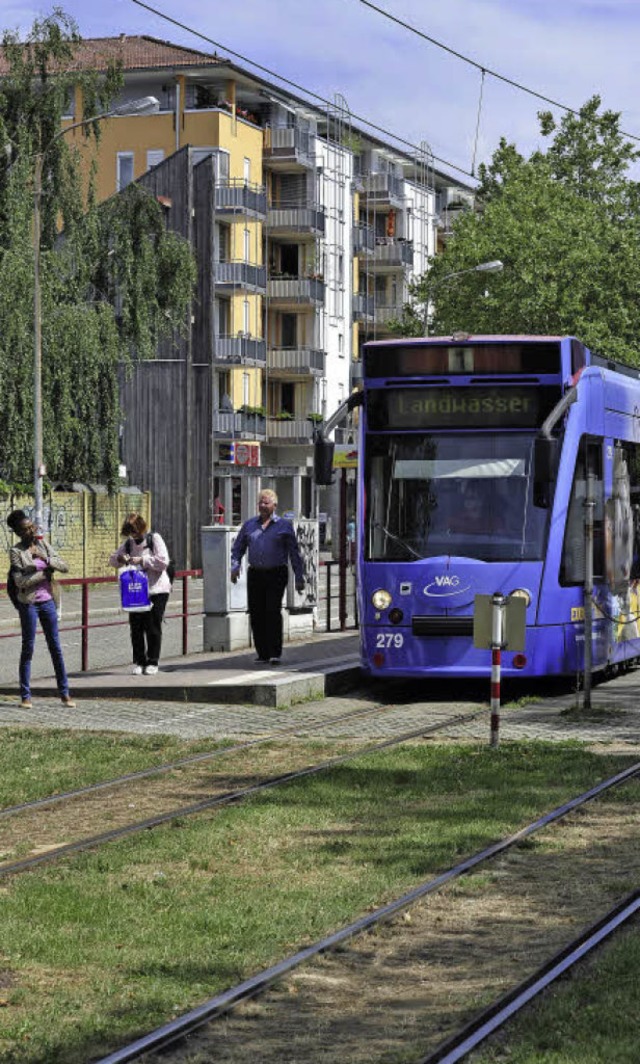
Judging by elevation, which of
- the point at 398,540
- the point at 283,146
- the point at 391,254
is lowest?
the point at 398,540

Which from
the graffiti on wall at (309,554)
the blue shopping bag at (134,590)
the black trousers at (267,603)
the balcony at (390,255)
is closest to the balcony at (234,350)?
the balcony at (390,255)

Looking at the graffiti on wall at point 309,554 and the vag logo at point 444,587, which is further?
the graffiti on wall at point 309,554

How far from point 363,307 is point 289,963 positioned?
3464 inches

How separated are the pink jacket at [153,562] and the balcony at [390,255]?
255ft

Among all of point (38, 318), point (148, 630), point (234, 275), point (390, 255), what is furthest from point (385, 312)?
point (148, 630)

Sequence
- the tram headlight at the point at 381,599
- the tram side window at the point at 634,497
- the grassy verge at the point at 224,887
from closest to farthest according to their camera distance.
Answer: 1. the grassy verge at the point at 224,887
2. the tram headlight at the point at 381,599
3. the tram side window at the point at 634,497

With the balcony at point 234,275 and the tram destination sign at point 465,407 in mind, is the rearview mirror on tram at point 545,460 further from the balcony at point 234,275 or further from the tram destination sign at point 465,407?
the balcony at point 234,275

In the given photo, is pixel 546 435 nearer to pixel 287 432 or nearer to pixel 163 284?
pixel 163 284

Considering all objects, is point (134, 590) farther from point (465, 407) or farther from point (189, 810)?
point (189, 810)

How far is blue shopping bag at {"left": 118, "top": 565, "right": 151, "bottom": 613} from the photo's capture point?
765 inches

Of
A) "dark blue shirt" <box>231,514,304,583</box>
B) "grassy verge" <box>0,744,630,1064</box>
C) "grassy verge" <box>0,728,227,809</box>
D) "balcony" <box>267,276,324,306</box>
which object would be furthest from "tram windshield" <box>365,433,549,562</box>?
"balcony" <box>267,276,324,306</box>

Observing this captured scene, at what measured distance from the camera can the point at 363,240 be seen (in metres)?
93.8

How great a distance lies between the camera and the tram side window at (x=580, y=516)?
1869cm

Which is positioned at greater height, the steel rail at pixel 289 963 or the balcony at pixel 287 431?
the balcony at pixel 287 431
